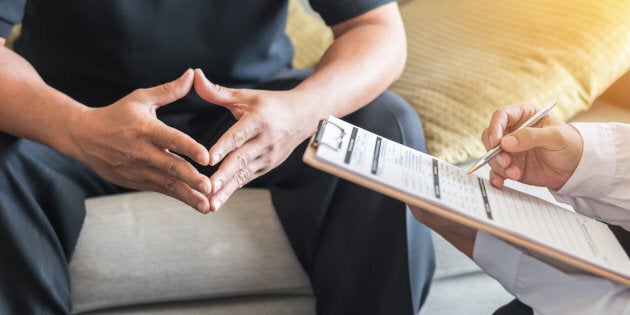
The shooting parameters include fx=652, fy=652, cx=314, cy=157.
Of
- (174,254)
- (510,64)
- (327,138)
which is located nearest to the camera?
(327,138)

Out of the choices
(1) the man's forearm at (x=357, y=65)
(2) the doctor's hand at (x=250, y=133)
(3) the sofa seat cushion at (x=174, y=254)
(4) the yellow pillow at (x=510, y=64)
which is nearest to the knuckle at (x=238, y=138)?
(2) the doctor's hand at (x=250, y=133)

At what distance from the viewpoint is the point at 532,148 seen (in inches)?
32.9

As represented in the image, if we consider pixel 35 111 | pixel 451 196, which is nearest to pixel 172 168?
pixel 35 111

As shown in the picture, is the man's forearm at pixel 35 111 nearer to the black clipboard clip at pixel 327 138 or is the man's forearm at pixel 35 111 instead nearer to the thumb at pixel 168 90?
the thumb at pixel 168 90

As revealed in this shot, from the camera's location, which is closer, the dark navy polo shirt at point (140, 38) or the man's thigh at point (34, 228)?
the man's thigh at point (34, 228)

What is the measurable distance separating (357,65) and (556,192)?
36cm

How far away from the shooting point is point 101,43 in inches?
41.0

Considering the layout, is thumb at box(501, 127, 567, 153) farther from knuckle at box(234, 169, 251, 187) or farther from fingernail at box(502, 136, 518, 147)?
knuckle at box(234, 169, 251, 187)

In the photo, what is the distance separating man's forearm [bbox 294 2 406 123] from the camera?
0.97m

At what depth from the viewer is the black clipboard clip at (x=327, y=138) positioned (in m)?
0.66

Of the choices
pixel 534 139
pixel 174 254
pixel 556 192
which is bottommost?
pixel 174 254

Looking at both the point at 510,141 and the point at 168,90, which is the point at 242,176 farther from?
the point at 510,141

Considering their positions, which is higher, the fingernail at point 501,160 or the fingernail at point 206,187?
the fingernail at point 501,160

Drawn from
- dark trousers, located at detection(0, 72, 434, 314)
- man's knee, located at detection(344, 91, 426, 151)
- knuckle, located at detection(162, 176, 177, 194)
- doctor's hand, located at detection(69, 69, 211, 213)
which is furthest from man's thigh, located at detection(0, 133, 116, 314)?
man's knee, located at detection(344, 91, 426, 151)
